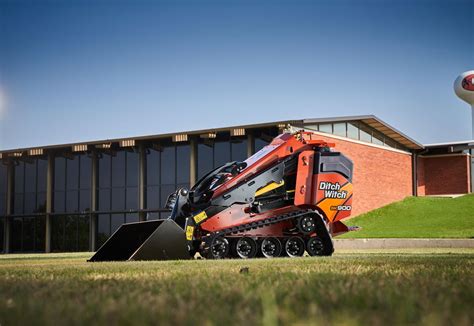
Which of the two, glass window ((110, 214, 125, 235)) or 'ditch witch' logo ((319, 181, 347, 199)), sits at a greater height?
'ditch witch' logo ((319, 181, 347, 199))

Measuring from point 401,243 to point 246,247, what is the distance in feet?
41.6

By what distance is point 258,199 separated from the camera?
16.5 metres

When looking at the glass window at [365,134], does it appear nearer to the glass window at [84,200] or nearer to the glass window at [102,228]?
the glass window at [102,228]

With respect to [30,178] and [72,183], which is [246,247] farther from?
[30,178]

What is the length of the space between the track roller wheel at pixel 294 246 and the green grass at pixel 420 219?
17.2m

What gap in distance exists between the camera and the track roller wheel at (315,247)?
53.6ft

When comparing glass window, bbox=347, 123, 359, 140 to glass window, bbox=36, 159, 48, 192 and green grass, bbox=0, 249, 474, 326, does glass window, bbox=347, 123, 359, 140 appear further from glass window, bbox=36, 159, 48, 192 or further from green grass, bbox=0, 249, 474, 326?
green grass, bbox=0, 249, 474, 326

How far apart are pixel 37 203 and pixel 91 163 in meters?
5.17

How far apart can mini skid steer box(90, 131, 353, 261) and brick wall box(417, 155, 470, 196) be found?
38.4 metres

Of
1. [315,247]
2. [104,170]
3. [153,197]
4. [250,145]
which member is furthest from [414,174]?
[315,247]

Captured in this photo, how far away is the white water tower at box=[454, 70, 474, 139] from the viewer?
54062 mm

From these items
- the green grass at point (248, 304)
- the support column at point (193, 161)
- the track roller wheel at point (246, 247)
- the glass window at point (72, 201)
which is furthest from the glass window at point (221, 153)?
the green grass at point (248, 304)

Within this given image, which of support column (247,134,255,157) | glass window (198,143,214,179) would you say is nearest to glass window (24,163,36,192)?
glass window (198,143,214,179)

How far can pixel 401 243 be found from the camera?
26594 mm
